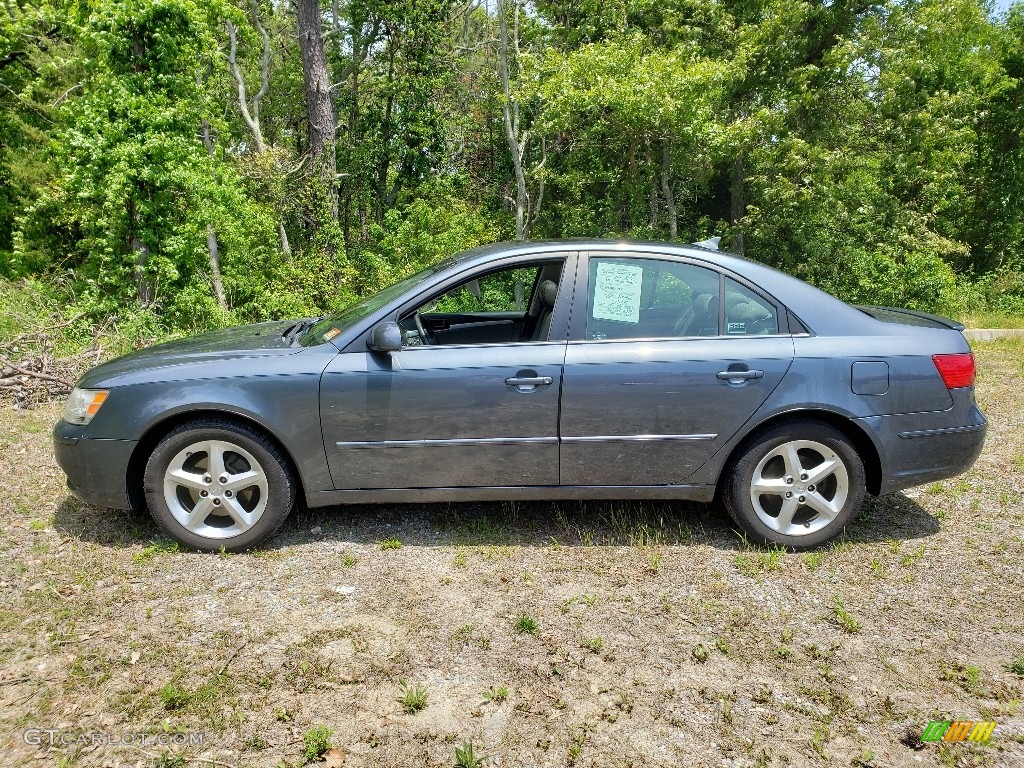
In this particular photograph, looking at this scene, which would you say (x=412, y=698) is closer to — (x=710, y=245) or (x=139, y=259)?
(x=710, y=245)

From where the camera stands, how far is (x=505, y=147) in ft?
60.3

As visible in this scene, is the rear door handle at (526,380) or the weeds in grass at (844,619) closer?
the weeds in grass at (844,619)

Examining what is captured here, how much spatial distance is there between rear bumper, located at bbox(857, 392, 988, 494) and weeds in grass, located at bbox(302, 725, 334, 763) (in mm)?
3036

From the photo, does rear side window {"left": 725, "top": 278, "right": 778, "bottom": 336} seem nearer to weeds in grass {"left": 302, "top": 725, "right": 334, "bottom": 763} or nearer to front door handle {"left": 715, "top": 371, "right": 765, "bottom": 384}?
front door handle {"left": 715, "top": 371, "right": 765, "bottom": 384}

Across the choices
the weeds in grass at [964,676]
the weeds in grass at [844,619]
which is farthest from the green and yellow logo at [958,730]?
the weeds in grass at [844,619]

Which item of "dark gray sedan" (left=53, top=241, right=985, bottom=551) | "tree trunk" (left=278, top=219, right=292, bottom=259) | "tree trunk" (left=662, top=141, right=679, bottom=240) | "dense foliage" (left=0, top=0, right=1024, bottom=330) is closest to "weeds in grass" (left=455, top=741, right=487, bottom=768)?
"dark gray sedan" (left=53, top=241, right=985, bottom=551)

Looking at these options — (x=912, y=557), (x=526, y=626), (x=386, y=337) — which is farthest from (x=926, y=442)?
(x=386, y=337)

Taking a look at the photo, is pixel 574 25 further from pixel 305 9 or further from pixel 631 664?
pixel 631 664

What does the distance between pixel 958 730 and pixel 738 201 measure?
15.4 metres

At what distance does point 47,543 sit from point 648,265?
3741mm

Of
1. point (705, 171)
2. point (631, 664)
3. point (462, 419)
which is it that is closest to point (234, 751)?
point (631, 664)

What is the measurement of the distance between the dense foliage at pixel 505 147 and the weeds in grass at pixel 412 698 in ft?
28.6

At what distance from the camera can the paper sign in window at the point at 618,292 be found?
394 cm

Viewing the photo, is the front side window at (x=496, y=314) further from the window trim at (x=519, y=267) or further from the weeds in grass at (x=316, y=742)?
the weeds in grass at (x=316, y=742)
